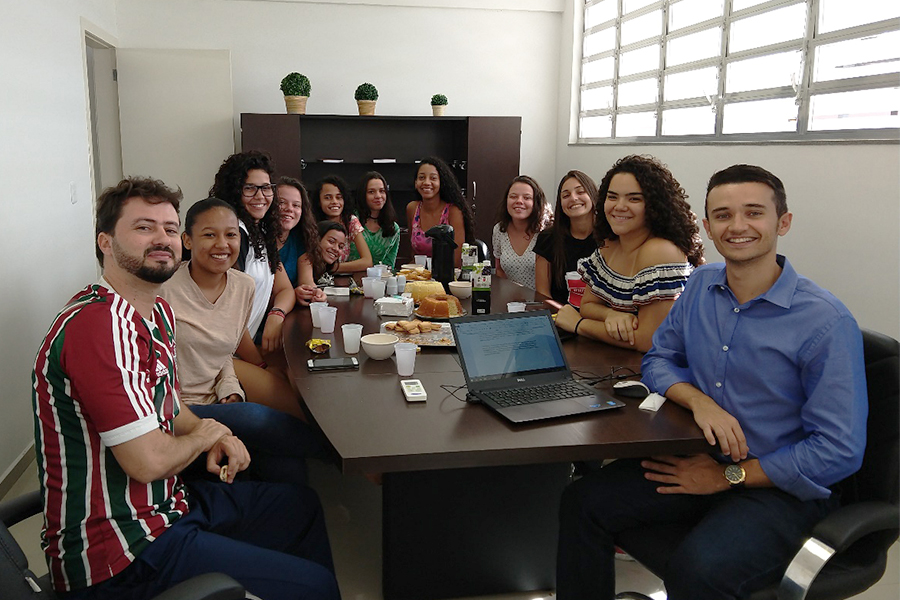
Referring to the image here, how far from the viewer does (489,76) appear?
23.3ft

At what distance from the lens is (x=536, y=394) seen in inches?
74.1

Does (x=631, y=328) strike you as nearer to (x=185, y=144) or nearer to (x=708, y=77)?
(x=708, y=77)

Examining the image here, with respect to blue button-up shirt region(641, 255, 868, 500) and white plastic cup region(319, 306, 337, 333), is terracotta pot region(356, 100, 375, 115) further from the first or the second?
blue button-up shirt region(641, 255, 868, 500)

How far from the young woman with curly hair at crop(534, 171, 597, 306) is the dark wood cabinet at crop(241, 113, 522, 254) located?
284cm

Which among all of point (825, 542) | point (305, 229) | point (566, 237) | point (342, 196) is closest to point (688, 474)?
point (825, 542)

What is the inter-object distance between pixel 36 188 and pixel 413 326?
7.02ft

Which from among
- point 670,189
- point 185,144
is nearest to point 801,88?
point 670,189

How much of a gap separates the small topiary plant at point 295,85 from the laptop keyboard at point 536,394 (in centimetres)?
507

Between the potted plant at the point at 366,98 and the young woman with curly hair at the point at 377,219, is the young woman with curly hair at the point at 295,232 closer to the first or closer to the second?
the young woman with curly hair at the point at 377,219

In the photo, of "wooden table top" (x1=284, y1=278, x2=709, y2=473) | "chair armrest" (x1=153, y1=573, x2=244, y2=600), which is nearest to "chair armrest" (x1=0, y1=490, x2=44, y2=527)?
"chair armrest" (x1=153, y1=573, x2=244, y2=600)

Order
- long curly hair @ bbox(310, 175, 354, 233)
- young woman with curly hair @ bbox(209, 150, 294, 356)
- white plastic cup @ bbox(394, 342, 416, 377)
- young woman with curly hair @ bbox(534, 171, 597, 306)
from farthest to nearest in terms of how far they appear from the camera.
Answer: long curly hair @ bbox(310, 175, 354, 233)
young woman with curly hair @ bbox(534, 171, 597, 306)
young woman with curly hair @ bbox(209, 150, 294, 356)
white plastic cup @ bbox(394, 342, 416, 377)

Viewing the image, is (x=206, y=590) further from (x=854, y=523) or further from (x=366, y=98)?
(x=366, y=98)

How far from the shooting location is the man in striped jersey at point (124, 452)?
55.8 inches

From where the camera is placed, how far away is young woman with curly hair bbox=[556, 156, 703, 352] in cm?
243
